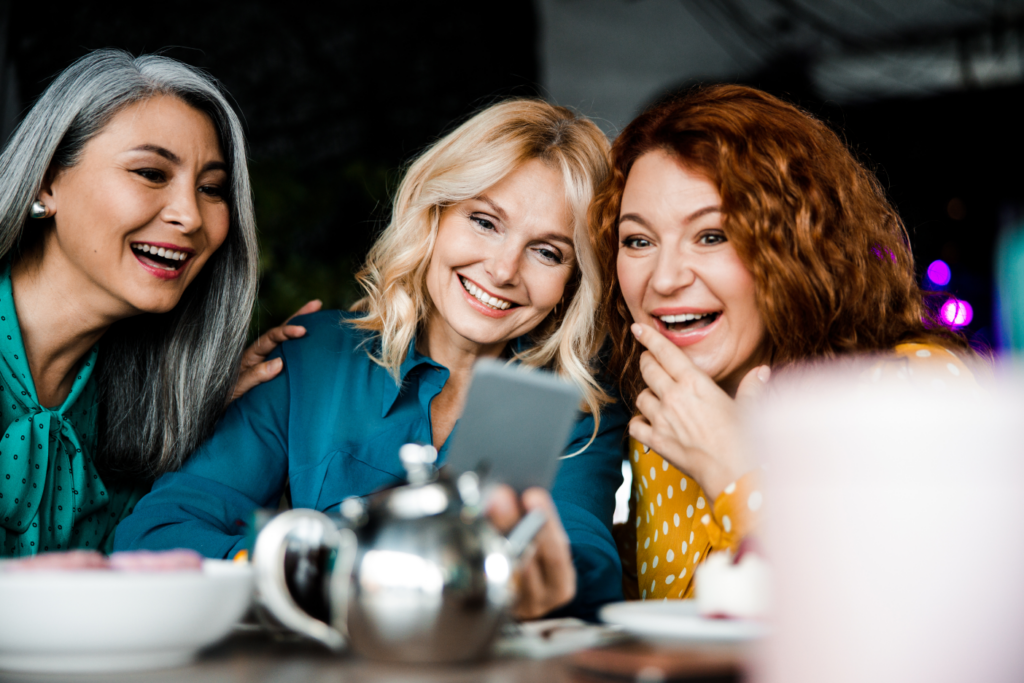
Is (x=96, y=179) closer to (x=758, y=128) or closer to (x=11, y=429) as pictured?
(x=11, y=429)

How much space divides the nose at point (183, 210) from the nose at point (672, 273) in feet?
2.84

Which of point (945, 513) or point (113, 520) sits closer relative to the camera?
point (945, 513)

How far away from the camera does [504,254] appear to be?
1635 mm

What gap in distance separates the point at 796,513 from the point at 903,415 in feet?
0.23

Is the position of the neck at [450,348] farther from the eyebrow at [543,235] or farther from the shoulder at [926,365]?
the shoulder at [926,365]

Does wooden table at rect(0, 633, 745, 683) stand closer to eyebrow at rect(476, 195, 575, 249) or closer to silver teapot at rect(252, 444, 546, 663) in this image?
silver teapot at rect(252, 444, 546, 663)

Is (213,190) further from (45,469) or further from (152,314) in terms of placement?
(45,469)

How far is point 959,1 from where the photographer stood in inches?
209

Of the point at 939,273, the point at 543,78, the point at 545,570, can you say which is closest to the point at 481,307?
the point at 545,570

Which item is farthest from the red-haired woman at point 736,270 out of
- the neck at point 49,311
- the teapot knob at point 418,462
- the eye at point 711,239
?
the neck at point 49,311

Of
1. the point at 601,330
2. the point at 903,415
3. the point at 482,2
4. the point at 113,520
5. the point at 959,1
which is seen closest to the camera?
the point at 903,415

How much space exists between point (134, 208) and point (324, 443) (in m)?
0.55

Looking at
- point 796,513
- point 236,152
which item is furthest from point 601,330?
point 796,513

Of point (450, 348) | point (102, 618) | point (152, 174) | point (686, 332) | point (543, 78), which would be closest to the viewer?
point (102, 618)
